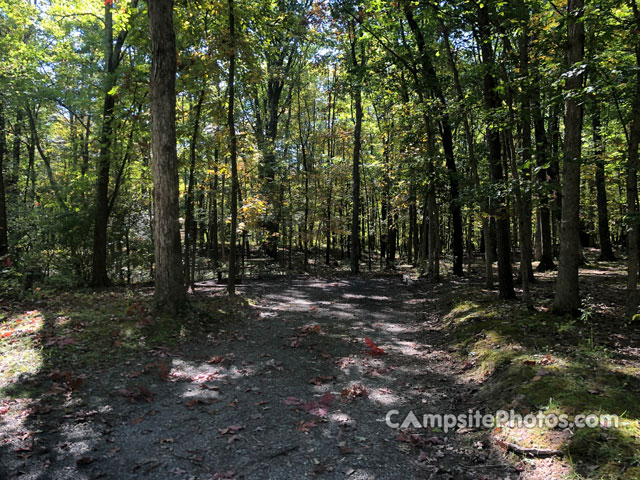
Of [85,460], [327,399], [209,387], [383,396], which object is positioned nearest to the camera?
[85,460]

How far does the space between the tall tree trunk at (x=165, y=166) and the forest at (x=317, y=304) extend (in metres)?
0.04

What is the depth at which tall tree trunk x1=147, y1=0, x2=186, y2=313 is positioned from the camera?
7660mm

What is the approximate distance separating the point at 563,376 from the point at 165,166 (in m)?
7.74

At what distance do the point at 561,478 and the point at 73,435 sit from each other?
4.48m

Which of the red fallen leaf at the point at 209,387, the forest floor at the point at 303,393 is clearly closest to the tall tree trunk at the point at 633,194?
the forest floor at the point at 303,393

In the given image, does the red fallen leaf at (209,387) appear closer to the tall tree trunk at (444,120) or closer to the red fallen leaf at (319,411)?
the red fallen leaf at (319,411)

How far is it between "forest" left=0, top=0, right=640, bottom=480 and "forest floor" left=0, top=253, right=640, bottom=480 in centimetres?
3

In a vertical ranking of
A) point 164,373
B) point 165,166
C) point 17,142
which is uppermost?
point 17,142

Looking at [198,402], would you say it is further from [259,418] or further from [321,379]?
[321,379]

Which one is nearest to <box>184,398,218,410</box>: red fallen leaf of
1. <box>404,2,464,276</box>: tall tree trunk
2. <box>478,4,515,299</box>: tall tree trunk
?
<box>478,4,515,299</box>: tall tree trunk

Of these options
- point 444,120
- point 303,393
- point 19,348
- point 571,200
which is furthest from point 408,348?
point 444,120

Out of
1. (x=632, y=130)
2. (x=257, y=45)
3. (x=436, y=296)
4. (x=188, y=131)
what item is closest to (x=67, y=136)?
(x=188, y=131)

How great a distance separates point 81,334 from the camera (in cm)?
649

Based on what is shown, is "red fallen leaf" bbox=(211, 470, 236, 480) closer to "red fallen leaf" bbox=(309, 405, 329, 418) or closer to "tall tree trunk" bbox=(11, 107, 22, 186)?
"red fallen leaf" bbox=(309, 405, 329, 418)
